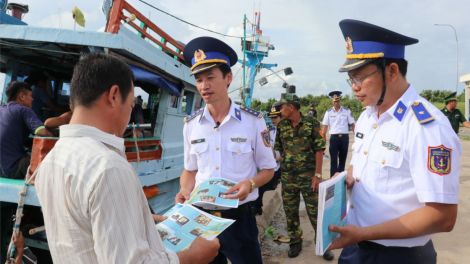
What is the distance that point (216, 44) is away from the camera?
231 centimetres

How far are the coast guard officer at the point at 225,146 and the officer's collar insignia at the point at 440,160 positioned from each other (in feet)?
3.73

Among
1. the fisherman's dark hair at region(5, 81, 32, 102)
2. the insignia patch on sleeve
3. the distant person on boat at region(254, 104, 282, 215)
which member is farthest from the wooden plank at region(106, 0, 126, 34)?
the distant person on boat at region(254, 104, 282, 215)

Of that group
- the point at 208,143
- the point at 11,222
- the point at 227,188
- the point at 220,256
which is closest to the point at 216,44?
the point at 208,143

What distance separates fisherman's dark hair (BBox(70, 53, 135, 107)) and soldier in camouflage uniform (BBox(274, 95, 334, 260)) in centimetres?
314

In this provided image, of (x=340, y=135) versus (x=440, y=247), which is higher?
(x=340, y=135)

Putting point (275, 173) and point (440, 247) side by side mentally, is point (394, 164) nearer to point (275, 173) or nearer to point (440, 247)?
point (440, 247)

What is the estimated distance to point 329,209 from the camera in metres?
1.33

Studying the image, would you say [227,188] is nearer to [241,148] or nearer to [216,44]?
[241,148]

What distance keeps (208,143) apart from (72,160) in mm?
1376

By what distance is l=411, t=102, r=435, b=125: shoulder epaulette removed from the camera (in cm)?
122

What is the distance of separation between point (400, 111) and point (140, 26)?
4.16 meters

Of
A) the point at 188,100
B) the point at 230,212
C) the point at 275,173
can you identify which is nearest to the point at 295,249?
the point at 230,212

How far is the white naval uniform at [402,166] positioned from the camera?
1.16 metres

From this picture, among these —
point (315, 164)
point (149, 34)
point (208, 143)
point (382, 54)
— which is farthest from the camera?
point (149, 34)
